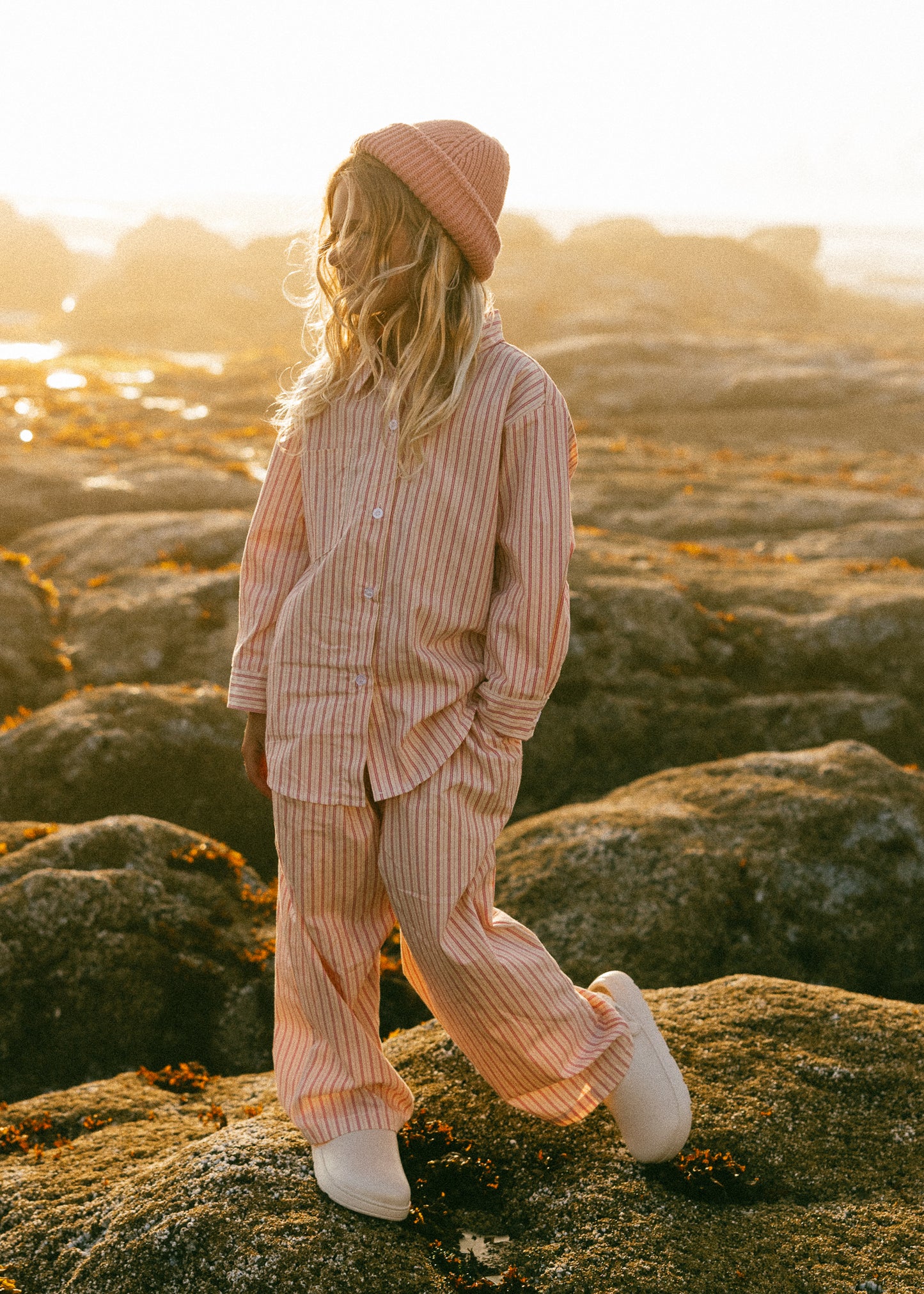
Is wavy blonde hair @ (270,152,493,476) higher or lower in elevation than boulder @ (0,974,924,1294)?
higher

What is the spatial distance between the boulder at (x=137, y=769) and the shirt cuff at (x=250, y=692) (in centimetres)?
490

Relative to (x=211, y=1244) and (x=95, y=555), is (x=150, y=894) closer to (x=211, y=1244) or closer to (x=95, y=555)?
(x=211, y=1244)

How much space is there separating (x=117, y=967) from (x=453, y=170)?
5346 mm

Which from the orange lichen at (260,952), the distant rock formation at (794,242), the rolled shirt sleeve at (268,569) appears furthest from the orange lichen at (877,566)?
the distant rock formation at (794,242)

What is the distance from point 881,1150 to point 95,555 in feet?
45.0

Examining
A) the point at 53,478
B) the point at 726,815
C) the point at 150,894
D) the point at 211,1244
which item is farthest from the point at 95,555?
the point at 211,1244

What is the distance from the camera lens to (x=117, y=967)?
22.9 feet

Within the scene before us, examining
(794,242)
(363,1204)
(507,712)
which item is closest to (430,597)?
(507,712)

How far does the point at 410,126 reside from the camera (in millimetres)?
4090

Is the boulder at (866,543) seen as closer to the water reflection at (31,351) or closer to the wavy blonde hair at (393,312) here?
the wavy blonde hair at (393,312)

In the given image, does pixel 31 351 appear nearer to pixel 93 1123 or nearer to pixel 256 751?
pixel 93 1123

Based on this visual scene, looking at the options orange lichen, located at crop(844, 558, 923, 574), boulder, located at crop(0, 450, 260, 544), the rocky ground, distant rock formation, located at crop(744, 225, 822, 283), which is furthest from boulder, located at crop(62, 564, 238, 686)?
distant rock formation, located at crop(744, 225, 822, 283)

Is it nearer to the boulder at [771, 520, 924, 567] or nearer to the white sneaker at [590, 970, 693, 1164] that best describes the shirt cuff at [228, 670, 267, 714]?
the white sneaker at [590, 970, 693, 1164]

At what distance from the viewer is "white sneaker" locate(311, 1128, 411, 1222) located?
14.9 feet
